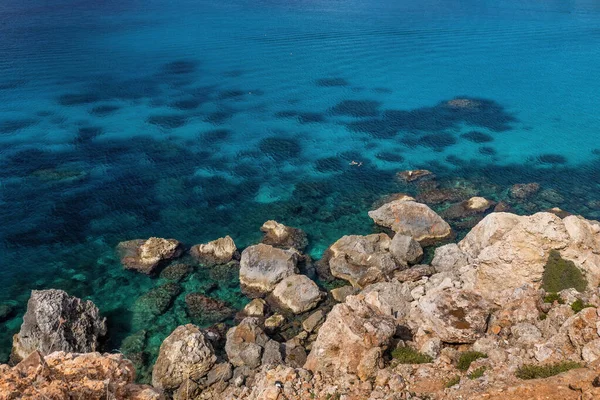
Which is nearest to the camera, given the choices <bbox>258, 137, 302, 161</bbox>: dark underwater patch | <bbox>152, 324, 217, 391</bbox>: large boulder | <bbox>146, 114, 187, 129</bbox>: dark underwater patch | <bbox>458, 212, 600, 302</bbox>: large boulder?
<bbox>152, 324, 217, 391</bbox>: large boulder

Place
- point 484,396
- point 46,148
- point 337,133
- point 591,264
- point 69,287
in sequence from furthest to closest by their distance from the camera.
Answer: point 337,133
point 46,148
point 69,287
point 591,264
point 484,396

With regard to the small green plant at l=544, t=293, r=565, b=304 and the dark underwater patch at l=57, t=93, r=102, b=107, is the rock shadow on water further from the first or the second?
the small green plant at l=544, t=293, r=565, b=304

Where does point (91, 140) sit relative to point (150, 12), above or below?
below

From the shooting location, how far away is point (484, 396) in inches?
629

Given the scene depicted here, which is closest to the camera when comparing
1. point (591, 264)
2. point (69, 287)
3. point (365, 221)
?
point (591, 264)

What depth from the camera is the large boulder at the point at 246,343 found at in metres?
26.9

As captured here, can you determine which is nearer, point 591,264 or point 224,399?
point 224,399

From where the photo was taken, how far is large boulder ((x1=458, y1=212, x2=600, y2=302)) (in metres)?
26.4

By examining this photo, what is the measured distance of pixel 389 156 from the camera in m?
53.6

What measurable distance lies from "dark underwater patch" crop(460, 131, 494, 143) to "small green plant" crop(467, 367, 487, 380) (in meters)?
43.3

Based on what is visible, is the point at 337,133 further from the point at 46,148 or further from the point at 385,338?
the point at 385,338

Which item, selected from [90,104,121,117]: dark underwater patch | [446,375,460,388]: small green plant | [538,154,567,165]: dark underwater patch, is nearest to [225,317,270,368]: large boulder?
[446,375,460,388]: small green plant

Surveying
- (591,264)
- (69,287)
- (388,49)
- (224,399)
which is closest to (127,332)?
(69,287)

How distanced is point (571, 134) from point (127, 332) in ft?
184
